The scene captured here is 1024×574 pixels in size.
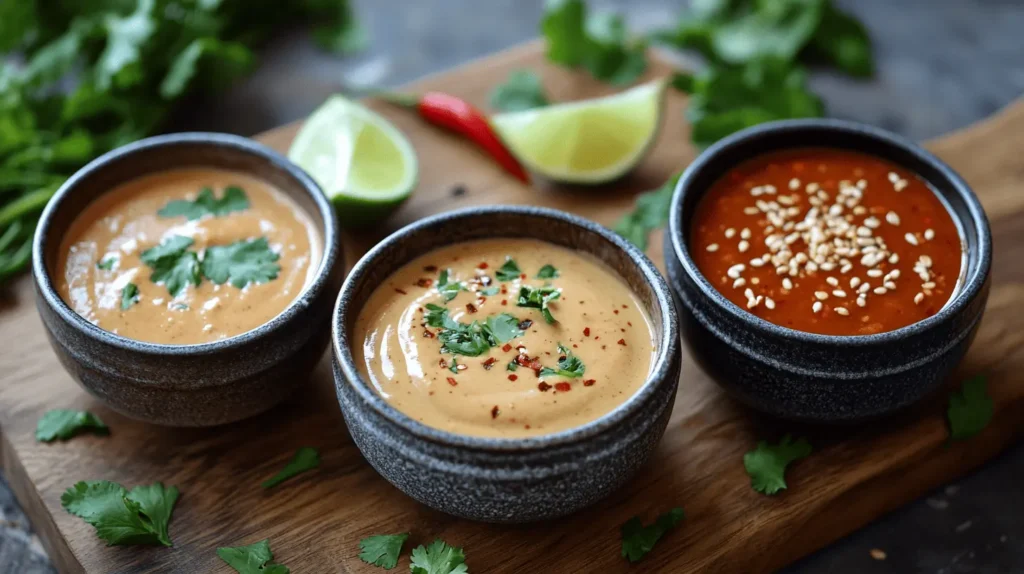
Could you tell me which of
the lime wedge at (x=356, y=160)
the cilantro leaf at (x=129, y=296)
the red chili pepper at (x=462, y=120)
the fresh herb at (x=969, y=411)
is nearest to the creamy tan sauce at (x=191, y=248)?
the cilantro leaf at (x=129, y=296)

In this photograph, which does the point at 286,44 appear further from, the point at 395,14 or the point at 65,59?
the point at 65,59

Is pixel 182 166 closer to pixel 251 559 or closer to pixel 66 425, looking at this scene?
pixel 66 425

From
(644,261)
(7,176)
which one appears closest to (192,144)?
(7,176)

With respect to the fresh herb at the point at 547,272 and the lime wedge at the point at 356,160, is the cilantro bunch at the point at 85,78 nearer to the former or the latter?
the lime wedge at the point at 356,160

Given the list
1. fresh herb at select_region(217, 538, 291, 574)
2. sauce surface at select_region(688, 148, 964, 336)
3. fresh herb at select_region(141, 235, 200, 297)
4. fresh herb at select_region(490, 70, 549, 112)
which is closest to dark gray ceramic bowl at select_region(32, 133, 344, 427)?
fresh herb at select_region(141, 235, 200, 297)

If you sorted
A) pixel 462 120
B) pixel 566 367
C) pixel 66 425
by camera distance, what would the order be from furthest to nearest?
pixel 462 120
pixel 66 425
pixel 566 367

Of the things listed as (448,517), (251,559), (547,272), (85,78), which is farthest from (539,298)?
(85,78)
